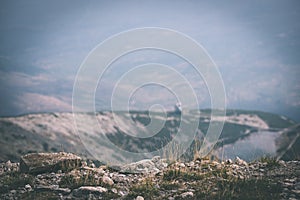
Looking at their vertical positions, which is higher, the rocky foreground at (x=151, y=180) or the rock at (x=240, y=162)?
the rock at (x=240, y=162)

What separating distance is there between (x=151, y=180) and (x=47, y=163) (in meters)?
4.82

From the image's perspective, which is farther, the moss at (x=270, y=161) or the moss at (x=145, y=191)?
the moss at (x=270, y=161)

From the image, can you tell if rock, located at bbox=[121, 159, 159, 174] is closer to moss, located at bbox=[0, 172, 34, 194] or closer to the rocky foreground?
the rocky foreground

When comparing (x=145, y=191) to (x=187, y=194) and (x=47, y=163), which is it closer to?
(x=187, y=194)

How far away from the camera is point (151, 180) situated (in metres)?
15.3

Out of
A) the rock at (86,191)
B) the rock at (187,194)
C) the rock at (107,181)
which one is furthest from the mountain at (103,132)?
the rock at (86,191)

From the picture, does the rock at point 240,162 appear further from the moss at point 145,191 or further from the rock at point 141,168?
the moss at point 145,191

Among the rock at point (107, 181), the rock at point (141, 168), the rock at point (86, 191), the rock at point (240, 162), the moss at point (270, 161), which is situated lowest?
the rock at point (86, 191)

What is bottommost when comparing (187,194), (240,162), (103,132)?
(103,132)

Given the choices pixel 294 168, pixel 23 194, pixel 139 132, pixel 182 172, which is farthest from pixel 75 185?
pixel 139 132

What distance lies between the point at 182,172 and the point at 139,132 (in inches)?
4399

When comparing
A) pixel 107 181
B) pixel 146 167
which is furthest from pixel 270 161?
pixel 107 181

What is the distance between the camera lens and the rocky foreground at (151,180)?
13984 millimetres

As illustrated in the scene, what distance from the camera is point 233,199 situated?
13234 mm
